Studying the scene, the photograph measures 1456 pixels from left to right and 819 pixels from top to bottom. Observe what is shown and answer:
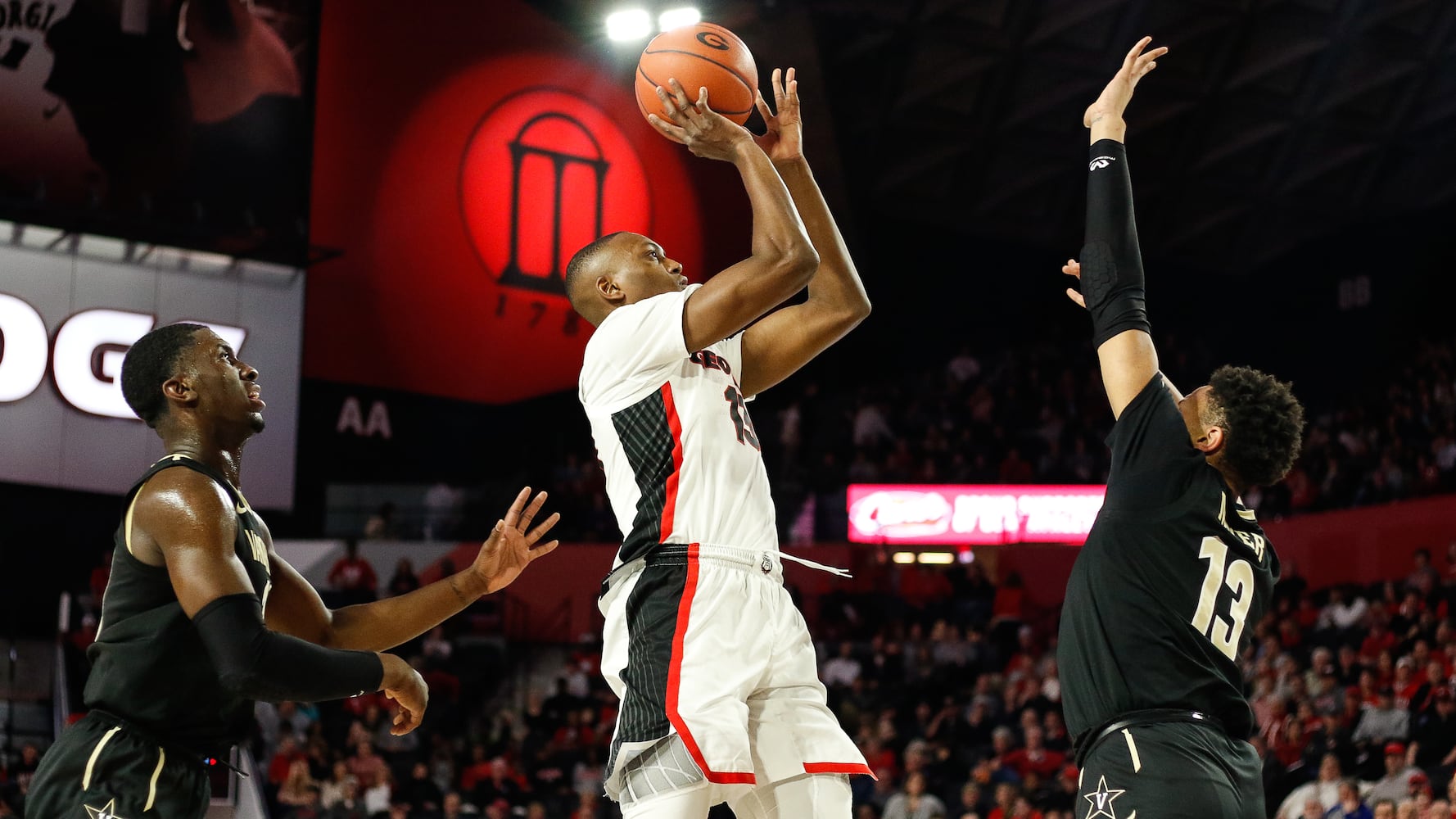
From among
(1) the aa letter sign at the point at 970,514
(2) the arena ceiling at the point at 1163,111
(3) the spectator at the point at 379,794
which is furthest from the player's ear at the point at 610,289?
(2) the arena ceiling at the point at 1163,111

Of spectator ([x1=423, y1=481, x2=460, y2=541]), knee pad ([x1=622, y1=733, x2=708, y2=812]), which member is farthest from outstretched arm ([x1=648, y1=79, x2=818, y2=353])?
spectator ([x1=423, y1=481, x2=460, y2=541])

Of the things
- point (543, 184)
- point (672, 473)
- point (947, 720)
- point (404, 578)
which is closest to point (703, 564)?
point (672, 473)

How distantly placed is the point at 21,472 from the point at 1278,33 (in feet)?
61.7

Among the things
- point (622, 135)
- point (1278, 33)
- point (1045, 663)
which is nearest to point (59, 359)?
point (622, 135)

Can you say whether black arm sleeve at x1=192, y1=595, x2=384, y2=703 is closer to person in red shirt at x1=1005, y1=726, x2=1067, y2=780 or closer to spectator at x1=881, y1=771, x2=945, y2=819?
spectator at x1=881, y1=771, x2=945, y2=819

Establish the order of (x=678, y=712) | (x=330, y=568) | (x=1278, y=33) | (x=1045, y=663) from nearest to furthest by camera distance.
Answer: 1. (x=678, y=712)
2. (x=1045, y=663)
3. (x=330, y=568)
4. (x=1278, y=33)

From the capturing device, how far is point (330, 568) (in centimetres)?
1936

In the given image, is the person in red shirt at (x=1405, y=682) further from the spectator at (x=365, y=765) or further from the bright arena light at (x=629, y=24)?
the bright arena light at (x=629, y=24)

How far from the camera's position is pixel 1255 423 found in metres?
3.71

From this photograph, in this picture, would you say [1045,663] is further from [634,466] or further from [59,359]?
[634,466]

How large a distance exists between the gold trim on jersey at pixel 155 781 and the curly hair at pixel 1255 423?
2761mm

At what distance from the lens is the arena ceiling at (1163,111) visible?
21906 millimetres

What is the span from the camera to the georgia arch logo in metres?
21.3

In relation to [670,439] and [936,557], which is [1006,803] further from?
[670,439]
